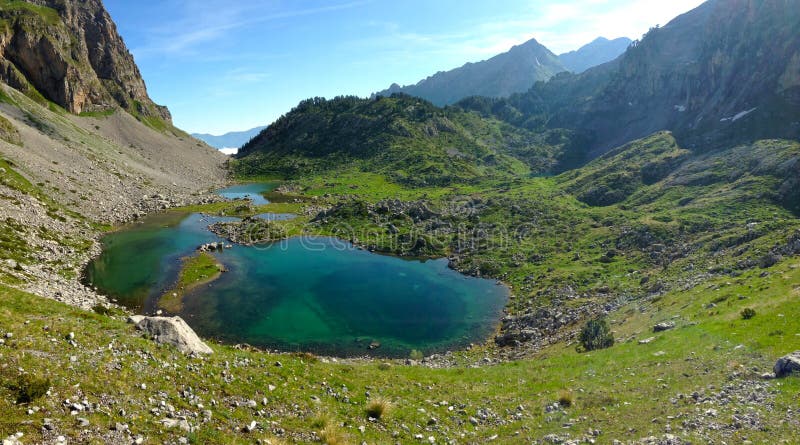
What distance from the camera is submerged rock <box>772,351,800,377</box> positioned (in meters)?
20.8

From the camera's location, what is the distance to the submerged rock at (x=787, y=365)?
68.2 ft

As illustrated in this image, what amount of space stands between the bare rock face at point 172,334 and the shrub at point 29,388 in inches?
286

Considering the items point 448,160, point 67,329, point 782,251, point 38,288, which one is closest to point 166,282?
point 38,288

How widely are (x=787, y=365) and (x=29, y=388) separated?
34.2 meters

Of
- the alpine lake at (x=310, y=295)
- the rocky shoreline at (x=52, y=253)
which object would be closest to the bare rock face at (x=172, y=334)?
the rocky shoreline at (x=52, y=253)

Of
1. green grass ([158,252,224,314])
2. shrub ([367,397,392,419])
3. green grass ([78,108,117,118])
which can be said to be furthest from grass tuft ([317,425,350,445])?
green grass ([78,108,117,118])

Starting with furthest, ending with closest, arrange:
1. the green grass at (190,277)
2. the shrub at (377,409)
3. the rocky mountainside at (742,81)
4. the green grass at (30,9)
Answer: the green grass at (30,9) → the rocky mountainside at (742,81) → the green grass at (190,277) → the shrub at (377,409)

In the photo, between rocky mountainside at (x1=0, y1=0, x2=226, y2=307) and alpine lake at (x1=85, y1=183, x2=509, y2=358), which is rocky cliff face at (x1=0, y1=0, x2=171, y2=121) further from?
alpine lake at (x1=85, y1=183, x2=509, y2=358)

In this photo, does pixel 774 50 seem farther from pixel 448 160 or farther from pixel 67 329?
pixel 67 329

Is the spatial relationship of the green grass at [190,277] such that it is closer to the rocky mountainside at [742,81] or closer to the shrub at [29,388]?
the shrub at [29,388]

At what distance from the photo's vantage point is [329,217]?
355 ft

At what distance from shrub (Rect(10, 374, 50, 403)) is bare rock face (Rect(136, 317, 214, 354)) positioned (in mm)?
7256

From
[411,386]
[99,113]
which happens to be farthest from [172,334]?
[99,113]

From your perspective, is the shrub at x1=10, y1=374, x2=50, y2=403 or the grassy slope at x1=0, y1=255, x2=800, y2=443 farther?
the grassy slope at x1=0, y1=255, x2=800, y2=443
